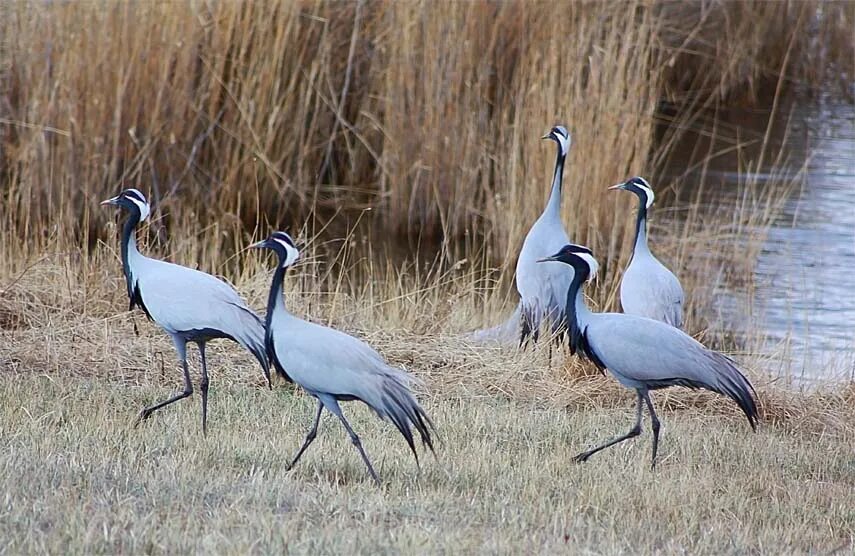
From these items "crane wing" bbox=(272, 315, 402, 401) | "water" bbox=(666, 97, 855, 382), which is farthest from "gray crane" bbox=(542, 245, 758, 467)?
"water" bbox=(666, 97, 855, 382)

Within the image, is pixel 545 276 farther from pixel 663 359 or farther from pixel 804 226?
pixel 804 226

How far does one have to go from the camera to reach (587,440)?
5.75m

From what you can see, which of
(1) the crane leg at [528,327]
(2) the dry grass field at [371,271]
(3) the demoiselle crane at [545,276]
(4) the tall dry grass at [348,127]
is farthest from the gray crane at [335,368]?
(4) the tall dry grass at [348,127]

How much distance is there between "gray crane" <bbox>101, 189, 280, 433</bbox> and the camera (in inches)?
209

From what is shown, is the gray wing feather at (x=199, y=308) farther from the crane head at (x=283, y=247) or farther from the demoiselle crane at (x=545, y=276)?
the demoiselle crane at (x=545, y=276)

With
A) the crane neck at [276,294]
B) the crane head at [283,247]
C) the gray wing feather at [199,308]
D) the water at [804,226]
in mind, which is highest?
the crane head at [283,247]

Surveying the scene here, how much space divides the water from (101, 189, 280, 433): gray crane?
3454mm

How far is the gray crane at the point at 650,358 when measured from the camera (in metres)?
5.35

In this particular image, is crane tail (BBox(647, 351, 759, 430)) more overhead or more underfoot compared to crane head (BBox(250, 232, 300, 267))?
more underfoot

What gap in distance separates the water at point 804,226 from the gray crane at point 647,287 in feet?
3.24

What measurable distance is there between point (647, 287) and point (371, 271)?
98.2 inches

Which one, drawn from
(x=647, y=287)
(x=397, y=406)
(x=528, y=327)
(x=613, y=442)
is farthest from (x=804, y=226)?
(x=397, y=406)

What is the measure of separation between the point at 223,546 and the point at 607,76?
20.7ft

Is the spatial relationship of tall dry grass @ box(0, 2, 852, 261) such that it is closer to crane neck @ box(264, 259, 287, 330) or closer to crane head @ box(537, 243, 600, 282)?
crane head @ box(537, 243, 600, 282)
